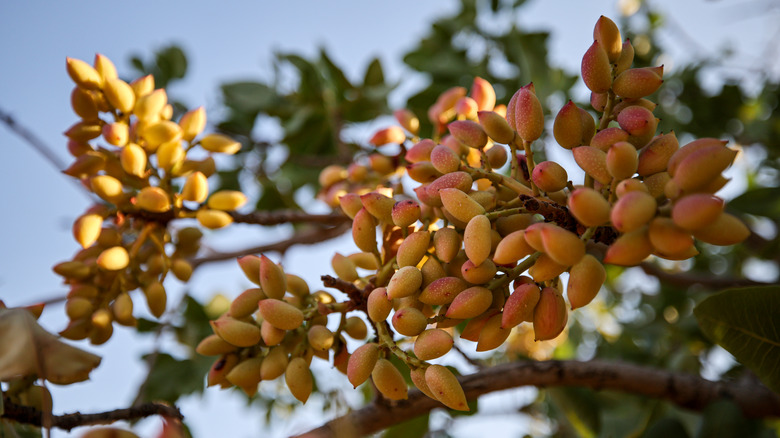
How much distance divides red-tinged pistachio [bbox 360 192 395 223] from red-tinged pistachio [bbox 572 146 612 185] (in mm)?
261

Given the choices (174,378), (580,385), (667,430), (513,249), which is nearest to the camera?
(513,249)

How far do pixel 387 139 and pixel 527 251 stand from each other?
24.5 inches

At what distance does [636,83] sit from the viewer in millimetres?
756

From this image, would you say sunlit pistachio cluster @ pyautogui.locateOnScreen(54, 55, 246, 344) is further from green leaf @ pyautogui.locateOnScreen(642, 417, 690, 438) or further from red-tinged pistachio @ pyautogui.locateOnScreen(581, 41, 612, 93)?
green leaf @ pyautogui.locateOnScreen(642, 417, 690, 438)

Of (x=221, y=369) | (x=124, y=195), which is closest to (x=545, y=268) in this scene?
(x=221, y=369)

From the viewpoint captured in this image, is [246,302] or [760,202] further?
[760,202]

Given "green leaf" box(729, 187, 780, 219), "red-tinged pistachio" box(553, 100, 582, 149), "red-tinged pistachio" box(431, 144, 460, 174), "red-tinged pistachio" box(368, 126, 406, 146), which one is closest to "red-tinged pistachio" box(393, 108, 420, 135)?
"red-tinged pistachio" box(368, 126, 406, 146)

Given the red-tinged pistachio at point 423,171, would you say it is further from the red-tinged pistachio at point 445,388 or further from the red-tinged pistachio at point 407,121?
the red-tinged pistachio at point 407,121

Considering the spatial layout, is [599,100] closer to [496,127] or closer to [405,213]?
[496,127]

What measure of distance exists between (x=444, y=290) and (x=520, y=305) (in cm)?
9

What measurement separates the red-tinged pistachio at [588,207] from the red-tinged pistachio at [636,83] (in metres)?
0.23

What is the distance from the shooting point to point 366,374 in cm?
73

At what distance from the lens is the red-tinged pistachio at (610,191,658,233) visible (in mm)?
573

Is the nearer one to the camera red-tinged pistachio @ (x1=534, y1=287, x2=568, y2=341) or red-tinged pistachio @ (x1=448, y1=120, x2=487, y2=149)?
red-tinged pistachio @ (x1=534, y1=287, x2=568, y2=341)
